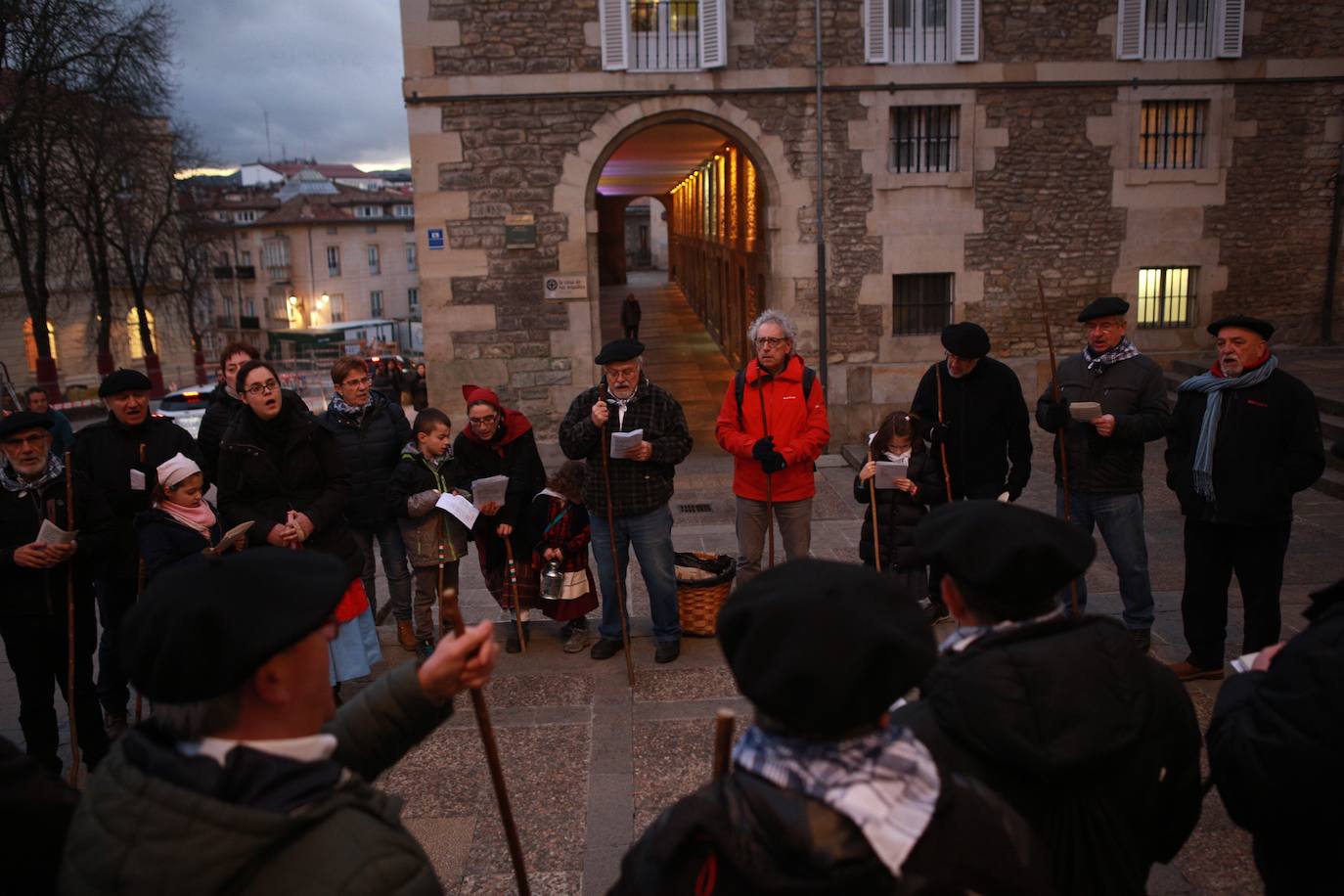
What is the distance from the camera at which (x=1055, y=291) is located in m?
13.2

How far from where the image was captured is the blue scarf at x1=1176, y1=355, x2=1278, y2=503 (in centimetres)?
488

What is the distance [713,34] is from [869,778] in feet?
40.1

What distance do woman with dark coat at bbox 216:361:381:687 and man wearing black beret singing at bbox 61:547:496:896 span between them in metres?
3.35

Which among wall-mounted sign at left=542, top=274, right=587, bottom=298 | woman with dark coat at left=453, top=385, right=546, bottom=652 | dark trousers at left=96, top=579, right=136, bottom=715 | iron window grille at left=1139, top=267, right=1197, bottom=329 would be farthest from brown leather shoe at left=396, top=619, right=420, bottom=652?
iron window grille at left=1139, top=267, right=1197, bottom=329

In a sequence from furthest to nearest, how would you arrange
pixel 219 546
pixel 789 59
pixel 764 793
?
pixel 789 59, pixel 219 546, pixel 764 793

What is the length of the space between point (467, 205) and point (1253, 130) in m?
10.1

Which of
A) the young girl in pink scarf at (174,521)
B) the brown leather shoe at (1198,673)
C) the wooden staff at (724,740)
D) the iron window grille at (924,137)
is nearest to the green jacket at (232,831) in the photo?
the wooden staff at (724,740)

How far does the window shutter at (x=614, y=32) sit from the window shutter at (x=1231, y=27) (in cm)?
745

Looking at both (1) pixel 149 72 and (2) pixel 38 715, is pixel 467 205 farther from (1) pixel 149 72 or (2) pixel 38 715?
(1) pixel 149 72

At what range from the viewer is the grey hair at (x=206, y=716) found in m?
1.78

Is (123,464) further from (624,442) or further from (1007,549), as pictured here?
(1007,549)

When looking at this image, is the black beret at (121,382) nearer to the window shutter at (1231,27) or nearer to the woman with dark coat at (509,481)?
the woman with dark coat at (509,481)

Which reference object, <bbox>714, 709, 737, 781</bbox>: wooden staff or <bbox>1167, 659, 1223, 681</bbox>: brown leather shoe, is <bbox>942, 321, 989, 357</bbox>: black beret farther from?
<bbox>714, 709, 737, 781</bbox>: wooden staff

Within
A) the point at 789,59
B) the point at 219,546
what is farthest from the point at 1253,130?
the point at 219,546
